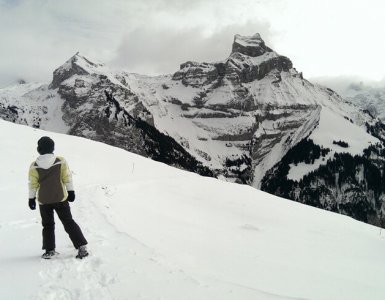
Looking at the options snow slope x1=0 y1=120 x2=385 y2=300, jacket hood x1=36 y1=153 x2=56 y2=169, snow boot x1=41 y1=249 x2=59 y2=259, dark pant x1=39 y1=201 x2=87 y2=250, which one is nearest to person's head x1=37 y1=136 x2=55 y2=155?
jacket hood x1=36 y1=153 x2=56 y2=169

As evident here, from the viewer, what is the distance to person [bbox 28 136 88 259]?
9352 mm

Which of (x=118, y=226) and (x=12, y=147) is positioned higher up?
Answer: (x=12, y=147)

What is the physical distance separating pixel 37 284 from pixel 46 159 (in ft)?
9.63

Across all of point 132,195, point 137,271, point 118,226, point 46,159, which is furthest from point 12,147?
point 137,271

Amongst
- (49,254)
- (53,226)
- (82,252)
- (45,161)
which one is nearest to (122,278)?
(82,252)

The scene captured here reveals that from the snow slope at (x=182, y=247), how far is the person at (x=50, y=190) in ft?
1.68

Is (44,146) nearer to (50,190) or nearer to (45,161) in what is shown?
(45,161)

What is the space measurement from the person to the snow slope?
512 millimetres

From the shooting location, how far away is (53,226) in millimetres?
9484

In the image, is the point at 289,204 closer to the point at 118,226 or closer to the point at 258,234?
the point at 258,234

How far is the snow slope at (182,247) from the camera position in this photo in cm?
797

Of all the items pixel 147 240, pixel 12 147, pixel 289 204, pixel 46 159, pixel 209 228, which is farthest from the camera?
pixel 12 147

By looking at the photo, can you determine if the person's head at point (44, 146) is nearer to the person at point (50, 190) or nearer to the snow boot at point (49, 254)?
the person at point (50, 190)

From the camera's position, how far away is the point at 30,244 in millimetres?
10422
